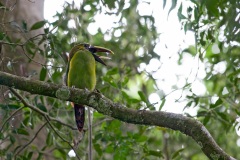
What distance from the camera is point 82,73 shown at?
3.89m

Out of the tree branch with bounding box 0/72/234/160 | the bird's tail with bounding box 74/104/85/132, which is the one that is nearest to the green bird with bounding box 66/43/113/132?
the bird's tail with bounding box 74/104/85/132

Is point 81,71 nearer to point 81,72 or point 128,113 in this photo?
point 81,72

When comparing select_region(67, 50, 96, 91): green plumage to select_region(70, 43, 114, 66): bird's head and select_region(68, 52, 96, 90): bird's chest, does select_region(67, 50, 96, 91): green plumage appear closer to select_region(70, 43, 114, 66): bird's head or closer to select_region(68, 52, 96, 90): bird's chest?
select_region(68, 52, 96, 90): bird's chest

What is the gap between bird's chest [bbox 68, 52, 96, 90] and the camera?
3877 mm

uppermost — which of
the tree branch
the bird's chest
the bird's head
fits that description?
the bird's head

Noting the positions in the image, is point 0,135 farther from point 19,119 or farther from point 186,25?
point 186,25

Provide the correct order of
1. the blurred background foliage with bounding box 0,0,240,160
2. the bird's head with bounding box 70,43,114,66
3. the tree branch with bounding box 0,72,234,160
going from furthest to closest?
the bird's head with bounding box 70,43,114,66 → the blurred background foliage with bounding box 0,0,240,160 → the tree branch with bounding box 0,72,234,160

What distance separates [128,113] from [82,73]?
1.20 metres

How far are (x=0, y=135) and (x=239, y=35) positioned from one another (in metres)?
1.62

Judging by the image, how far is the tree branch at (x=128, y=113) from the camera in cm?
254

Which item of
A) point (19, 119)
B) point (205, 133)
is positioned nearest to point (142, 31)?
point (19, 119)

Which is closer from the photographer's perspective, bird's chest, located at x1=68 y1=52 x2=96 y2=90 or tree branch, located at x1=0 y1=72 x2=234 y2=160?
tree branch, located at x1=0 y1=72 x2=234 y2=160

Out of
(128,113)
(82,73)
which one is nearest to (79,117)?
(82,73)

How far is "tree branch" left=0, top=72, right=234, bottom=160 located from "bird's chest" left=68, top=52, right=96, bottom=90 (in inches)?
37.0
